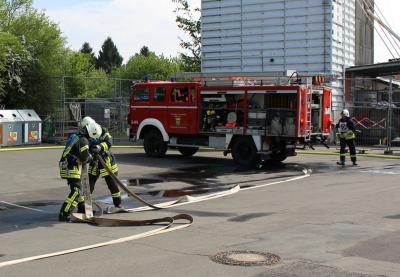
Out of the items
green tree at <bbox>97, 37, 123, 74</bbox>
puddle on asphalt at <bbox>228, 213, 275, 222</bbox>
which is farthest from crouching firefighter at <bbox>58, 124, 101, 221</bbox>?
green tree at <bbox>97, 37, 123, 74</bbox>

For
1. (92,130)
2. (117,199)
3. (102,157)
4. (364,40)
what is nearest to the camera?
(92,130)

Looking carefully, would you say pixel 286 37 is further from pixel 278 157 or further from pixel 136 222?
pixel 136 222

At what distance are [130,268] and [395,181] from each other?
8.73 metres

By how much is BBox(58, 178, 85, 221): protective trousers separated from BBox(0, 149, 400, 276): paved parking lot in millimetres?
197

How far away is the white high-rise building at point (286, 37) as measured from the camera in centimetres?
2373

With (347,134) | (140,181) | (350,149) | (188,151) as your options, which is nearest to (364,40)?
(347,134)

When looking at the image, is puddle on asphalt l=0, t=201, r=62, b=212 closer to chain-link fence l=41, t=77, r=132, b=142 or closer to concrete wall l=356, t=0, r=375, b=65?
chain-link fence l=41, t=77, r=132, b=142

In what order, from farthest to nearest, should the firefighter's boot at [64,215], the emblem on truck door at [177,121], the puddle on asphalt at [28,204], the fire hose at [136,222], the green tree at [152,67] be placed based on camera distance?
the green tree at [152,67] < the emblem on truck door at [177,121] < the puddle on asphalt at [28,204] < the firefighter's boot at [64,215] < the fire hose at [136,222]

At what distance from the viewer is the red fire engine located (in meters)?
15.5

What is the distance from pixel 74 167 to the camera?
8.57 meters

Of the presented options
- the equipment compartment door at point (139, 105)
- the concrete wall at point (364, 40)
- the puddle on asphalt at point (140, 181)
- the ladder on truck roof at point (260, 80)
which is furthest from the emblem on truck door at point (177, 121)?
the concrete wall at point (364, 40)

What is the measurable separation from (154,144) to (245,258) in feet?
41.3

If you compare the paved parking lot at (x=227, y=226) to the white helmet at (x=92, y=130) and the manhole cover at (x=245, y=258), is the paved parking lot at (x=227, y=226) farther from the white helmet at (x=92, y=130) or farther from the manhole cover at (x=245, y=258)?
the white helmet at (x=92, y=130)

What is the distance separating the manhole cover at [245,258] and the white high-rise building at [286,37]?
1771 centimetres
